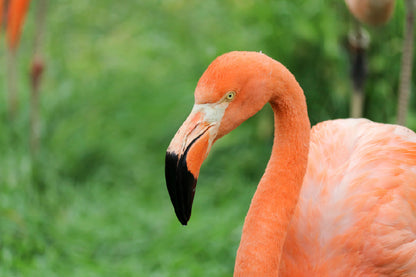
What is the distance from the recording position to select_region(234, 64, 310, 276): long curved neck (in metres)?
2.01

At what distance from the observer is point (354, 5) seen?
3.01 meters

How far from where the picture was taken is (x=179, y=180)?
1766 mm

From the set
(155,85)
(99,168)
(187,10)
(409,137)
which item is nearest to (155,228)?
(99,168)

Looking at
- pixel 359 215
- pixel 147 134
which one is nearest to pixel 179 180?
pixel 359 215

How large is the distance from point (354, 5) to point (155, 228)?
1895 mm

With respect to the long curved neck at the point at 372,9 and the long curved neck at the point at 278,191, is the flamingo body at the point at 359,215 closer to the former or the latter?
the long curved neck at the point at 278,191

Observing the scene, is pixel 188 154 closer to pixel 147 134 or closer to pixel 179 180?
pixel 179 180

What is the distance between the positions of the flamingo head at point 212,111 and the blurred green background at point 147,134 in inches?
67.3

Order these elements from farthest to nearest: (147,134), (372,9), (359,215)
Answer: (147,134) → (372,9) → (359,215)

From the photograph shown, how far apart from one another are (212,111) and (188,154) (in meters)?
0.17

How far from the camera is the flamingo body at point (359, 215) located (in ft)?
7.35

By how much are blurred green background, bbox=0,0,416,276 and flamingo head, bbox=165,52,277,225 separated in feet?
5.61

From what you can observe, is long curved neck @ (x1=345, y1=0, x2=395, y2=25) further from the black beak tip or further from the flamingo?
the black beak tip

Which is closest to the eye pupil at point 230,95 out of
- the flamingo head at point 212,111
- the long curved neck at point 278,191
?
the flamingo head at point 212,111
